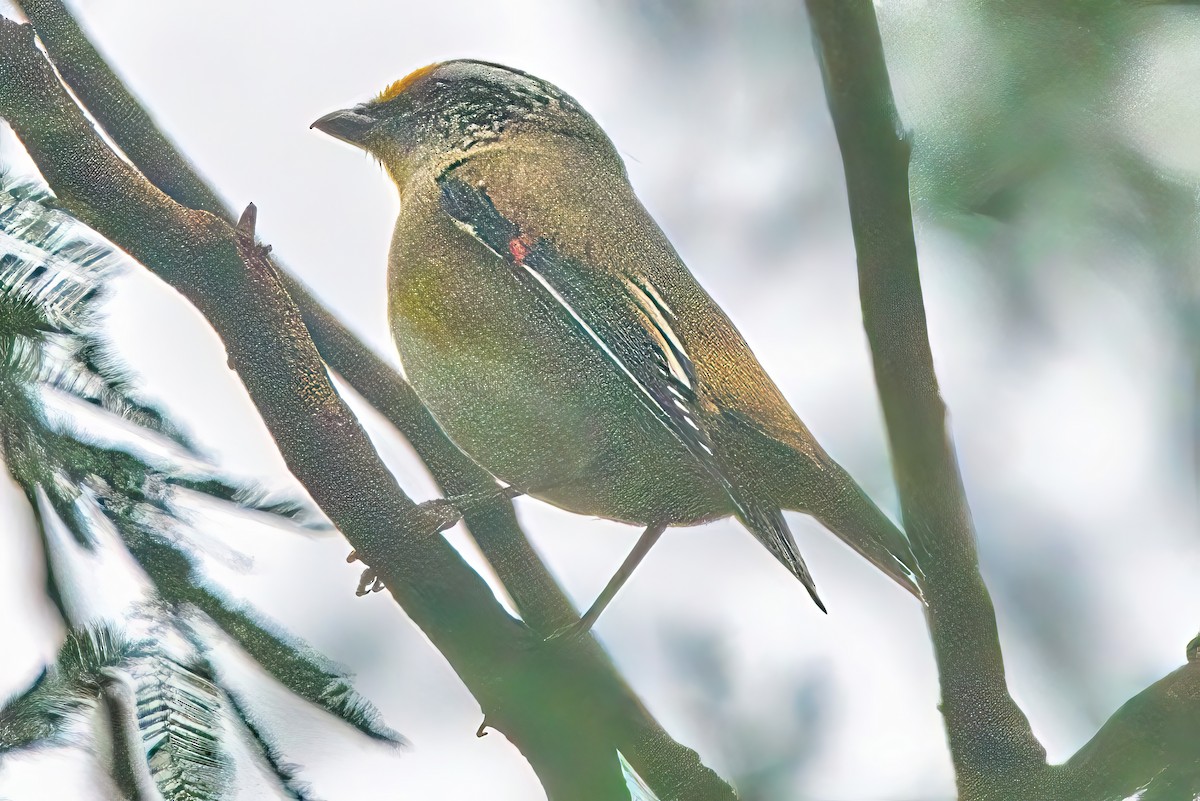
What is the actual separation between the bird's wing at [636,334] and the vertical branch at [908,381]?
0.18ft

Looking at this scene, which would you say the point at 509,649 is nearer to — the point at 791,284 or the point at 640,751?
the point at 640,751

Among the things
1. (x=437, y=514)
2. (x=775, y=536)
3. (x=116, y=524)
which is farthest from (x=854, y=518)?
(x=116, y=524)

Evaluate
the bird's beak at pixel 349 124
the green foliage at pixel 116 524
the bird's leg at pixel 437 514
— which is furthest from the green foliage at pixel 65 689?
the bird's beak at pixel 349 124

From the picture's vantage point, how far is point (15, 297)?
0.33 m

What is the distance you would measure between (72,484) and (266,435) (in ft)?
0.29

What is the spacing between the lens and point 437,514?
0.33 m

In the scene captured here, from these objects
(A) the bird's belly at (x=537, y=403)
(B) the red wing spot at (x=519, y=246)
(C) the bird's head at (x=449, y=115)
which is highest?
(C) the bird's head at (x=449, y=115)

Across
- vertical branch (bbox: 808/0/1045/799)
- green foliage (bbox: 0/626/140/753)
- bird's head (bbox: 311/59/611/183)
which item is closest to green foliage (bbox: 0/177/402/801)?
green foliage (bbox: 0/626/140/753)

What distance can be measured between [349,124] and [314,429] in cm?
12

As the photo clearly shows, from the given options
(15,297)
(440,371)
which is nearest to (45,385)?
(15,297)

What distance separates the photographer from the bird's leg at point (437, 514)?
332 mm

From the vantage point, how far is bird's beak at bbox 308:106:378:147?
0.33 meters

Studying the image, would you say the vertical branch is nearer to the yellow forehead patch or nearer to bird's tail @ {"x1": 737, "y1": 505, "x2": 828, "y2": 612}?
bird's tail @ {"x1": 737, "y1": 505, "x2": 828, "y2": 612}

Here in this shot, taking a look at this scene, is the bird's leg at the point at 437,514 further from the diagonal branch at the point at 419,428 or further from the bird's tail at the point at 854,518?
the bird's tail at the point at 854,518
